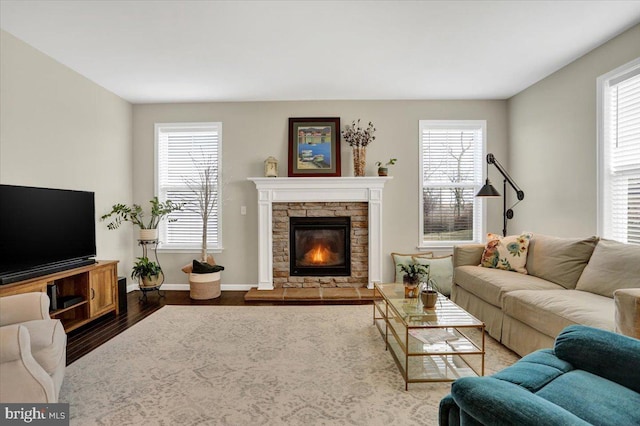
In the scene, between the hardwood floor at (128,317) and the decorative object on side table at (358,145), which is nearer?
the hardwood floor at (128,317)

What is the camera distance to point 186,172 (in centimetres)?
495

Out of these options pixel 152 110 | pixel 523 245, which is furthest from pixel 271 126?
pixel 523 245

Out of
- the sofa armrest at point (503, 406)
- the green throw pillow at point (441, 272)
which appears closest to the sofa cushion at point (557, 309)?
the sofa armrest at point (503, 406)

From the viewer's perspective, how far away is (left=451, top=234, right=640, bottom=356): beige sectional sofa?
2.08 m

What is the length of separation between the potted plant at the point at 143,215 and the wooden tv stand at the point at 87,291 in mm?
742

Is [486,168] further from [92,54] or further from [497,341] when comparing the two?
[92,54]

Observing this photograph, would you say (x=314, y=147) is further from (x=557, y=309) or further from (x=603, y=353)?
(x=603, y=353)

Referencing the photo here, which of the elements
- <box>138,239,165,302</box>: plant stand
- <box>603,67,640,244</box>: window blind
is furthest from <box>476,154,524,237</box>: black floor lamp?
<box>138,239,165,302</box>: plant stand

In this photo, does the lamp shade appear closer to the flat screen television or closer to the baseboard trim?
the baseboard trim

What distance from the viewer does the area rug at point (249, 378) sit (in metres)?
1.92

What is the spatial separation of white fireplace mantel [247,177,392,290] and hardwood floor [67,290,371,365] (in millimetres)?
547

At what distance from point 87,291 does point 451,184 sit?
462 centimetres

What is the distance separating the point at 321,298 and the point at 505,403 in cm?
342

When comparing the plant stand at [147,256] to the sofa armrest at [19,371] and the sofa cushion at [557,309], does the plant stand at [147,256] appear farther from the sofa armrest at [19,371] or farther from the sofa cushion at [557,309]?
the sofa cushion at [557,309]
